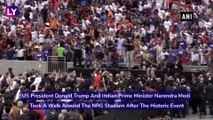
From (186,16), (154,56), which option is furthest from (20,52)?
(186,16)

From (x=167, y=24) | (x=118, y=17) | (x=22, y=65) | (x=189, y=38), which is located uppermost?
(x=118, y=17)

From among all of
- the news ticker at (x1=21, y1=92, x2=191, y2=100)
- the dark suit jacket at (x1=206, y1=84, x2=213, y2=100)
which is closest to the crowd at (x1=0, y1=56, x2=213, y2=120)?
the dark suit jacket at (x1=206, y1=84, x2=213, y2=100)

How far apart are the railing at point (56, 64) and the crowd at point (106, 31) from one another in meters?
0.26

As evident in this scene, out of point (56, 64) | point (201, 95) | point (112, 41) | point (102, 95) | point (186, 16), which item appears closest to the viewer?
point (102, 95)

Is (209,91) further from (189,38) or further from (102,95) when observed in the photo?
(189,38)

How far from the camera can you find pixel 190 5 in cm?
4219

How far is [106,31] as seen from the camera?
37625 mm

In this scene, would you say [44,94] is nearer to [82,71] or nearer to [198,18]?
[82,71]

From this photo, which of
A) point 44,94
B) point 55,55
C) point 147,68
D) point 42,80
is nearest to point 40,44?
point 55,55

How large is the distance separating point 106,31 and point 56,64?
3502 millimetres

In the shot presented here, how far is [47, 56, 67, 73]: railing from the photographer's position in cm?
3547

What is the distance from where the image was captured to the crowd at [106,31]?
35.4 m

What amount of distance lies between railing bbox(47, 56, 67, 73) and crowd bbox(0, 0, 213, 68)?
261mm

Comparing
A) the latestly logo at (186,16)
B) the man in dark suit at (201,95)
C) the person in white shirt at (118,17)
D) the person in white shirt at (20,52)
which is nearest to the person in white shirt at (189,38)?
the latestly logo at (186,16)
